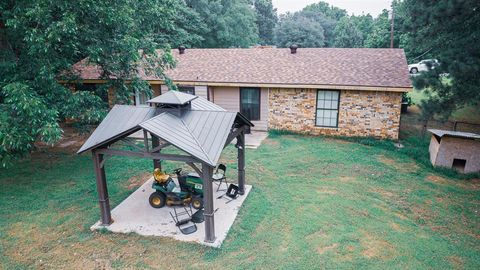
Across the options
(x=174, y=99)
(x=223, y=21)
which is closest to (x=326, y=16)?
(x=223, y=21)

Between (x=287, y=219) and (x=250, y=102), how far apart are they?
8.68 meters

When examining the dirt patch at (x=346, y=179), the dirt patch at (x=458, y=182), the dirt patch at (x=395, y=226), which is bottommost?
the dirt patch at (x=395, y=226)

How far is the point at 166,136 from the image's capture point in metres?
6.48

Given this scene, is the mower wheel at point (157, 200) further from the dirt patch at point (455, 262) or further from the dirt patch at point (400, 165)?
the dirt patch at point (400, 165)

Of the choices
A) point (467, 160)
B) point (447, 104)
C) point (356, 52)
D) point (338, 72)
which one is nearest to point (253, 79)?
point (338, 72)

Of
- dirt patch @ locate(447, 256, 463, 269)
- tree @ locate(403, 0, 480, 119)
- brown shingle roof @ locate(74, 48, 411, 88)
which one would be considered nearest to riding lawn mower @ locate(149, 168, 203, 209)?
dirt patch @ locate(447, 256, 463, 269)

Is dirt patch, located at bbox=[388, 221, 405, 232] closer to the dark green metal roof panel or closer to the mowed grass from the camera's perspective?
the mowed grass

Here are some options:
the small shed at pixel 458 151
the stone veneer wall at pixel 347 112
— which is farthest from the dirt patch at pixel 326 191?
the stone veneer wall at pixel 347 112

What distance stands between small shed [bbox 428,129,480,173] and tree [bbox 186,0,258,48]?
72.0 ft

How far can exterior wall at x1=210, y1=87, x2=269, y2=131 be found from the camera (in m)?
15.7

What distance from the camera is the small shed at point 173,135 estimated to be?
21.4 ft

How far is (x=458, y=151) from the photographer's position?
36.3 ft

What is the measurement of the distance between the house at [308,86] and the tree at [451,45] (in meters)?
1.72

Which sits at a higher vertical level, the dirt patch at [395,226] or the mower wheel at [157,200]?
the mower wheel at [157,200]
